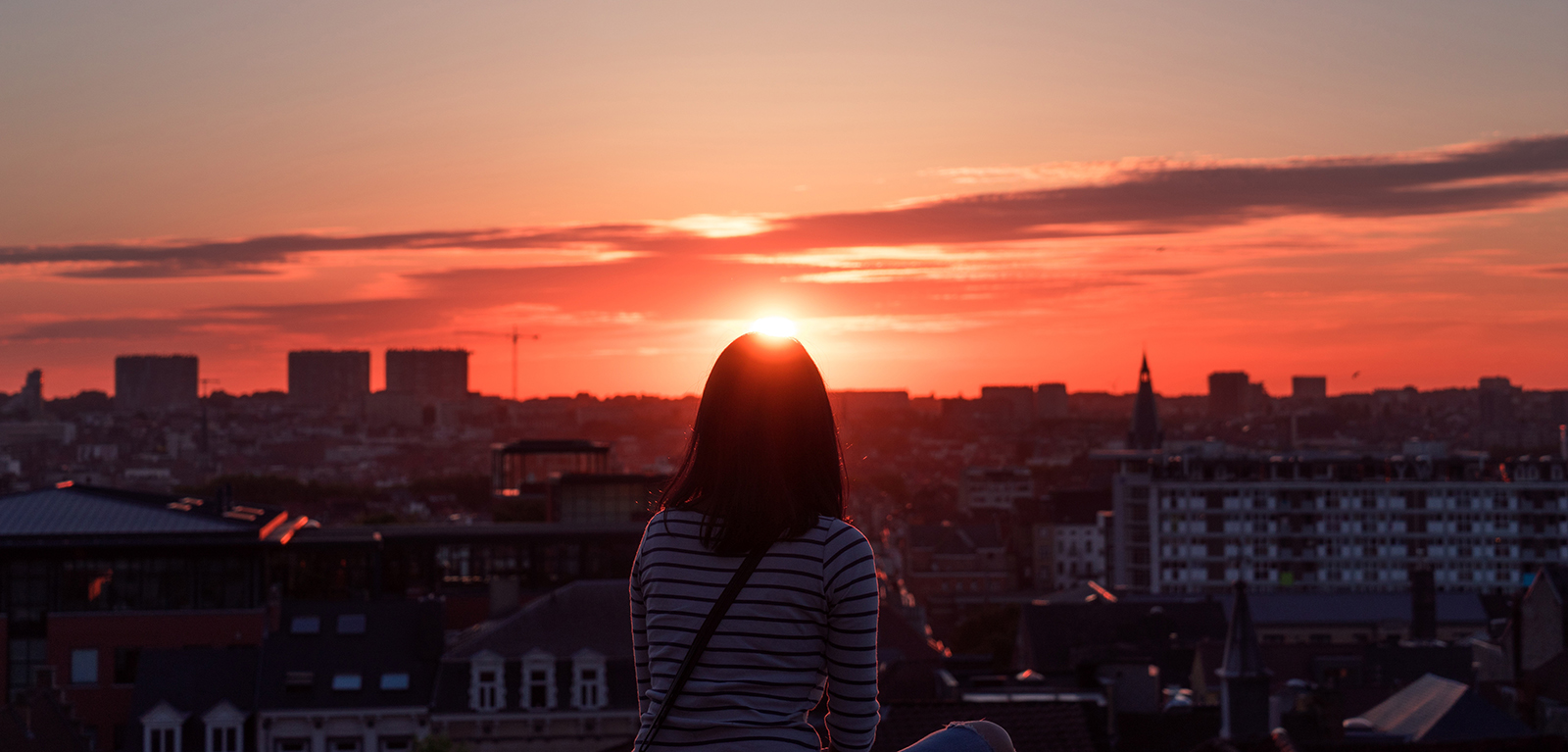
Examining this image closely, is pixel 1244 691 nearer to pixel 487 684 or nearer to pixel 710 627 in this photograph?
pixel 487 684

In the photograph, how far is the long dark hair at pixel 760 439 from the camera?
135 inches

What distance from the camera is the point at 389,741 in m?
34.5

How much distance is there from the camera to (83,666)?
38.6 meters

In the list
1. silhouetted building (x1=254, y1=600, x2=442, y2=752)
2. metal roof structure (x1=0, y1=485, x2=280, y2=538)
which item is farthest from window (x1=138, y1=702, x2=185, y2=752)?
metal roof structure (x1=0, y1=485, x2=280, y2=538)

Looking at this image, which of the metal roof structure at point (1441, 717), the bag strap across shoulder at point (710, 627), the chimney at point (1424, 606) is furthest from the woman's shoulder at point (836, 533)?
the chimney at point (1424, 606)

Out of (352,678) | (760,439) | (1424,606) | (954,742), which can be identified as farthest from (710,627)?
(1424,606)

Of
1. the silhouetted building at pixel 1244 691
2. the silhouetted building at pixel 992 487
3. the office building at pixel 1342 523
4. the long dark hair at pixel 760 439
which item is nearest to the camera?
the long dark hair at pixel 760 439

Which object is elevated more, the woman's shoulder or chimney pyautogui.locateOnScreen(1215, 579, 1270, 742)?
the woman's shoulder

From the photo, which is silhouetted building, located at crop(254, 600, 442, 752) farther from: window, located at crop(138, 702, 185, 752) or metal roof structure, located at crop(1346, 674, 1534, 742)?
metal roof structure, located at crop(1346, 674, 1534, 742)

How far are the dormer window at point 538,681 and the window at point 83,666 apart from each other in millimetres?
11761

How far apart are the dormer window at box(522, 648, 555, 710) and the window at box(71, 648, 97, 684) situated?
1176cm

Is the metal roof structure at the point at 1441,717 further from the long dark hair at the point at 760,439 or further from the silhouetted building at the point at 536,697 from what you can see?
the long dark hair at the point at 760,439

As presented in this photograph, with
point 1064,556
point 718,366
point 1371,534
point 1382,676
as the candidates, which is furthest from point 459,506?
point 718,366

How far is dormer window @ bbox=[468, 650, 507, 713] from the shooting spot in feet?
113
